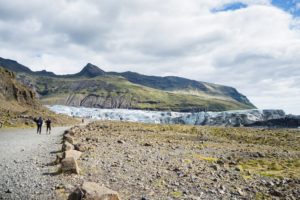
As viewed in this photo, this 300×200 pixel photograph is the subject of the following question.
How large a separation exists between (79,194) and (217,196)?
22.0ft

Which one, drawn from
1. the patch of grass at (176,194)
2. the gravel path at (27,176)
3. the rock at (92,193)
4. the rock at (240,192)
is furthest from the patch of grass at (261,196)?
the gravel path at (27,176)

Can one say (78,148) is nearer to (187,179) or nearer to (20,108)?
(187,179)

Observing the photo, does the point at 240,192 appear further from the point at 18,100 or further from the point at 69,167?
the point at 18,100

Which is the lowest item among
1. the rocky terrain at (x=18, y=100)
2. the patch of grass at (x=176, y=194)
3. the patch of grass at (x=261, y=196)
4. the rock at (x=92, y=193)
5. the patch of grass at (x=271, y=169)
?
the patch of grass at (x=176, y=194)

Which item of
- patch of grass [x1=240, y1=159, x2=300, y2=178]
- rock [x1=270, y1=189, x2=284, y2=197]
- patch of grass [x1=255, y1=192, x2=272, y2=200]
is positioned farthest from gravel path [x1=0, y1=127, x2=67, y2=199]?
patch of grass [x1=240, y1=159, x2=300, y2=178]

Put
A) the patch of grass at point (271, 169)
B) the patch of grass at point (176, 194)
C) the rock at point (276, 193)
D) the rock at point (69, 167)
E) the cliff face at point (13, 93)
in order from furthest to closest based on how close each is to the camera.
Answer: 1. the cliff face at point (13, 93)
2. the patch of grass at point (271, 169)
3. the rock at point (69, 167)
4. the rock at point (276, 193)
5. the patch of grass at point (176, 194)

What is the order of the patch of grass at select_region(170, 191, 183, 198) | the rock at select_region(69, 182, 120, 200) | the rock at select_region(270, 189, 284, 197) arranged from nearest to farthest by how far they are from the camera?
the rock at select_region(69, 182, 120, 200)
the patch of grass at select_region(170, 191, 183, 198)
the rock at select_region(270, 189, 284, 197)

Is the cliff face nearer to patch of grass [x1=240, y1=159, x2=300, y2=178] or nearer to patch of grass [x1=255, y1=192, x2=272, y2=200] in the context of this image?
patch of grass [x1=240, y1=159, x2=300, y2=178]

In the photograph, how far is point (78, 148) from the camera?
99.8ft

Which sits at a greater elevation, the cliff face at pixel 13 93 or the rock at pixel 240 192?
the cliff face at pixel 13 93

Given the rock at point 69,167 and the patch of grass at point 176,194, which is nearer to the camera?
the patch of grass at point 176,194

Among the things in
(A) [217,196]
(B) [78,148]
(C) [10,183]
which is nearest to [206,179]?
(A) [217,196]

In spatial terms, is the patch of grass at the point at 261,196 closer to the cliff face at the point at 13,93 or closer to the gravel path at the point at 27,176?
the gravel path at the point at 27,176

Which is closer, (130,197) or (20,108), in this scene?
(130,197)
